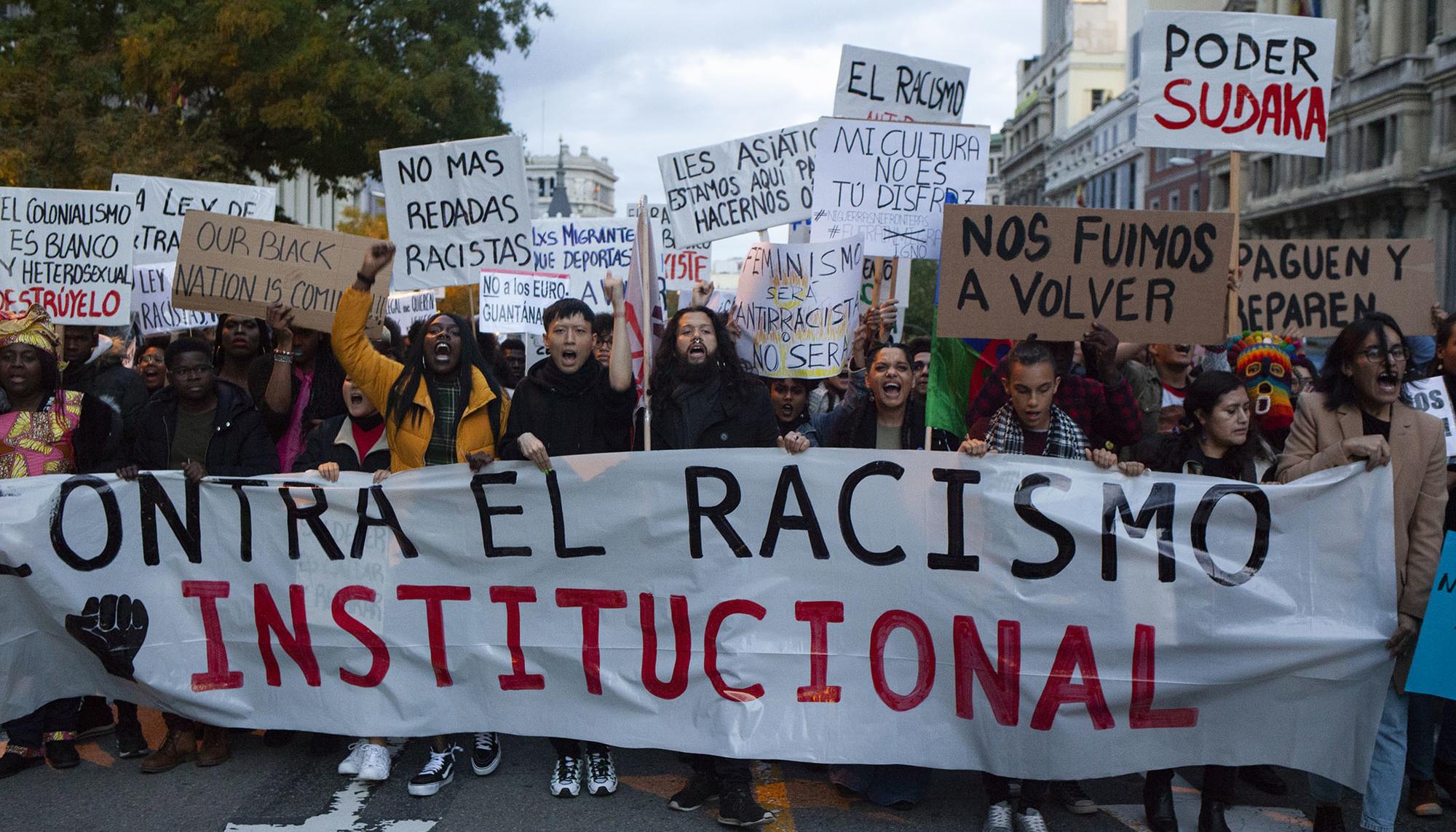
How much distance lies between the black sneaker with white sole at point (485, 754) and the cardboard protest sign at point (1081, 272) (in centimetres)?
229

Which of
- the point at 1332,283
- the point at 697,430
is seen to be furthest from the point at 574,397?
the point at 1332,283

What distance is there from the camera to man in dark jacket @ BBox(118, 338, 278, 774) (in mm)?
5273

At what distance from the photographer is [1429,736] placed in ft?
14.5

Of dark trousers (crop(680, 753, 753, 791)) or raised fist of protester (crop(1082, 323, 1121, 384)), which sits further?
raised fist of protester (crop(1082, 323, 1121, 384))

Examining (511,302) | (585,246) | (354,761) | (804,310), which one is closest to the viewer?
(354,761)

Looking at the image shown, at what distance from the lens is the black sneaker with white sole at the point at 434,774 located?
4590mm

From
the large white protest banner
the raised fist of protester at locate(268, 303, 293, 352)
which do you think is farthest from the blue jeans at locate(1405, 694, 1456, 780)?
the raised fist of protester at locate(268, 303, 293, 352)

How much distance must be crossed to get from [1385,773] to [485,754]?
3038 millimetres

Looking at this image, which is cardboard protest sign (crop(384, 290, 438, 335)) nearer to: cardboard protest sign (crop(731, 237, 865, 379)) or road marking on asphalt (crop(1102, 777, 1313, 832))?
cardboard protest sign (crop(731, 237, 865, 379))

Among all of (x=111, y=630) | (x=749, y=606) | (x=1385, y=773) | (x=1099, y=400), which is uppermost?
(x=1099, y=400)

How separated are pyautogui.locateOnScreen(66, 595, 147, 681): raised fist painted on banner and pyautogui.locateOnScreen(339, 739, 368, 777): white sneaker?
0.87 m

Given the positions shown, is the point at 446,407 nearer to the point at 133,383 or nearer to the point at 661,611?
the point at 661,611

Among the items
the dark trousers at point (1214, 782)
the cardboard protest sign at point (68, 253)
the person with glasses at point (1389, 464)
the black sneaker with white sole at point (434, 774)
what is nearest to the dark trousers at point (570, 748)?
the black sneaker with white sole at point (434, 774)

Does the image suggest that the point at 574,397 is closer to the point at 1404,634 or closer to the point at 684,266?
the point at 1404,634
